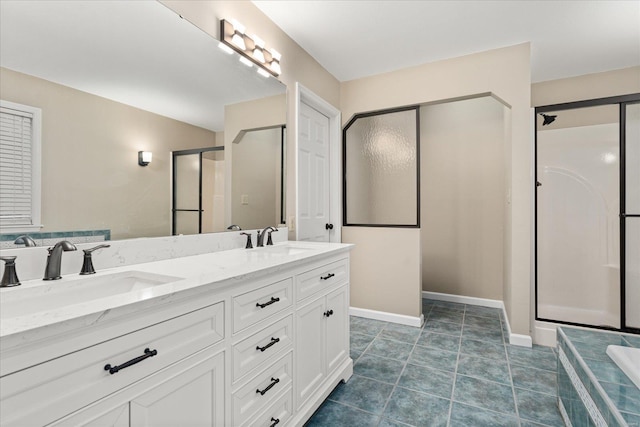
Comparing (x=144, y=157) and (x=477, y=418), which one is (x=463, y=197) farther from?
(x=144, y=157)

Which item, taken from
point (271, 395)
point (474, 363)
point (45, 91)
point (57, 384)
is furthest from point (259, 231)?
point (474, 363)

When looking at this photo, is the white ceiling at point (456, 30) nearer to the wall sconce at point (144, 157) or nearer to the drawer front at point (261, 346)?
the wall sconce at point (144, 157)

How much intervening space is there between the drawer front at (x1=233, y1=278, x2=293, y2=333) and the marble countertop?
0.29 feet

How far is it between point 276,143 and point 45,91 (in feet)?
4.98

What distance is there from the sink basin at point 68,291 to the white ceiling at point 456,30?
6.61 ft

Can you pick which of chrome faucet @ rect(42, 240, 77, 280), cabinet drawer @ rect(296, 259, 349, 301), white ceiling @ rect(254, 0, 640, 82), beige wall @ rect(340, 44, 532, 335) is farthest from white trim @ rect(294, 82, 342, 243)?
chrome faucet @ rect(42, 240, 77, 280)

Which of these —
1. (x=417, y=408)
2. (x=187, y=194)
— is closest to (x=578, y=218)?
(x=417, y=408)

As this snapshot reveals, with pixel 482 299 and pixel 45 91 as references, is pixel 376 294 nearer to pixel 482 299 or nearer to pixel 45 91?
pixel 482 299

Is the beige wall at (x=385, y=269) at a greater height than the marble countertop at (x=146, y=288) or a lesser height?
lesser

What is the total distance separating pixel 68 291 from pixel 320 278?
1.14 meters

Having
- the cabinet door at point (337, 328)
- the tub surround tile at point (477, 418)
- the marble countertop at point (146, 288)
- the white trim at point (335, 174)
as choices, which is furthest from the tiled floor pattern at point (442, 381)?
the white trim at point (335, 174)

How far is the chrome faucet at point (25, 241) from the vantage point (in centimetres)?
111

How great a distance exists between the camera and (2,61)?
3.52ft

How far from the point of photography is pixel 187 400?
0.99 m
